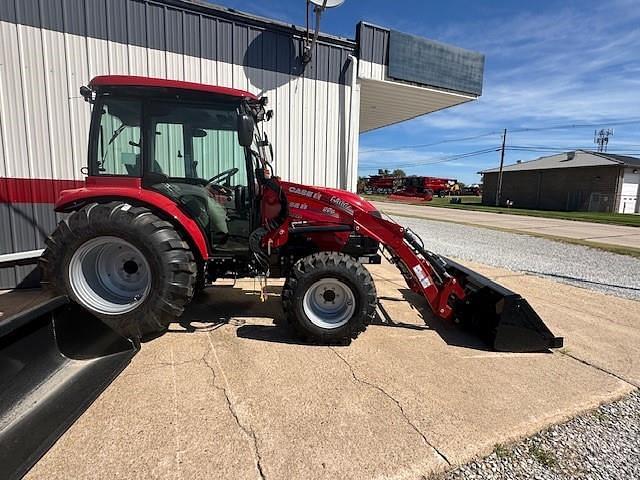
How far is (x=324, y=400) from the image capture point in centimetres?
262

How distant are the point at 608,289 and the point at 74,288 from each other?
7503 mm

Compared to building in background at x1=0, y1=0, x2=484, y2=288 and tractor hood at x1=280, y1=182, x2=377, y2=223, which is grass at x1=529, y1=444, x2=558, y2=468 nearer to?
tractor hood at x1=280, y1=182, x2=377, y2=223

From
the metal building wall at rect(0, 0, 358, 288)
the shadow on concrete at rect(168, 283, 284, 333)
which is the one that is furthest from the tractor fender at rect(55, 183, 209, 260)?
the metal building wall at rect(0, 0, 358, 288)

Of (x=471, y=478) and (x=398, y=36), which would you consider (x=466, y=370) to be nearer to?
(x=471, y=478)

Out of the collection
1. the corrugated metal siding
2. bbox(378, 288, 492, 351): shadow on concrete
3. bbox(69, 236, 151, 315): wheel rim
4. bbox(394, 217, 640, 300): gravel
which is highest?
the corrugated metal siding

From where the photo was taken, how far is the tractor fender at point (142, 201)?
3.41 m

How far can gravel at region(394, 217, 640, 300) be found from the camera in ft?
21.2

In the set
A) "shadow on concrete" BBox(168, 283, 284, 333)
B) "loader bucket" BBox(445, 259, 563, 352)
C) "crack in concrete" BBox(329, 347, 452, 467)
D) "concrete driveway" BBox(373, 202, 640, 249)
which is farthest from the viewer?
"concrete driveway" BBox(373, 202, 640, 249)

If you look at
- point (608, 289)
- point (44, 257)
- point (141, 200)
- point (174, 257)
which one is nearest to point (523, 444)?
point (174, 257)

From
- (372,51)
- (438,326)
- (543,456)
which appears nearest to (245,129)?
(438,326)

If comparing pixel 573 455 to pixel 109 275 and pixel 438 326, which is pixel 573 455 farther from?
pixel 109 275

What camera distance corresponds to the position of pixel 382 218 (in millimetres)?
3801

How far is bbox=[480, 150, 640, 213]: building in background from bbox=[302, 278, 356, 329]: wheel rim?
113 ft

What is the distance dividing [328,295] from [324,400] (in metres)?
1.11
